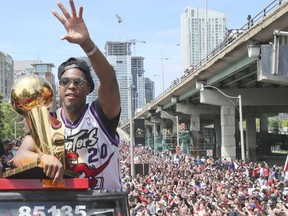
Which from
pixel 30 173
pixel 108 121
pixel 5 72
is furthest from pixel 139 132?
pixel 5 72

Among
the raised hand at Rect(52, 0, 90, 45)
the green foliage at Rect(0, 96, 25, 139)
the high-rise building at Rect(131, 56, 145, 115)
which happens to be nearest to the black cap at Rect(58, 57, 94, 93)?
the raised hand at Rect(52, 0, 90, 45)

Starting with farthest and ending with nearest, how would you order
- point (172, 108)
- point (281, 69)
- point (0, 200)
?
point (172, 108), point (281, 69), point (0, 200)

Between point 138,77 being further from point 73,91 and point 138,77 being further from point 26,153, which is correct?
point 26,153

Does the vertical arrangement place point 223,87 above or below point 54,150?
above

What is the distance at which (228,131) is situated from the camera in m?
43.1

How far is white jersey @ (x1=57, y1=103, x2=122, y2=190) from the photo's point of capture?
3410 mm

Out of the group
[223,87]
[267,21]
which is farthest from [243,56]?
[223,87]

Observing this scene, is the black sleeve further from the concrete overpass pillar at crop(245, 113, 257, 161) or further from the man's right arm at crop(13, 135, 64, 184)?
the concrete overpass pillar at crop(245, 113, 257, 161)

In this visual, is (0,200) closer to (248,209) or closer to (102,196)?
(102,196)

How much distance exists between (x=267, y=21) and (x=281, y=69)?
14087 millimetres

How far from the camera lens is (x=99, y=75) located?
10.7 ft

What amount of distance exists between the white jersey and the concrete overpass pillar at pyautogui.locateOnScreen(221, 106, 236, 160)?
39637mm

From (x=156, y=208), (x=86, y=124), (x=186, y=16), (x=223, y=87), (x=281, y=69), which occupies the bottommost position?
A: (x=156, y=208)

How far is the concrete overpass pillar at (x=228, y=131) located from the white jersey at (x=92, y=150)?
39.6m
